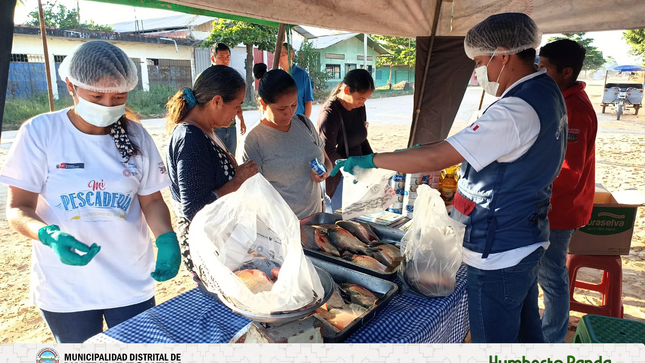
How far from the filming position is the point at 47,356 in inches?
49.4

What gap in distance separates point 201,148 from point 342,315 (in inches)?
40.0

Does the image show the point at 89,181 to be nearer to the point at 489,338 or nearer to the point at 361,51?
the point at 489,338

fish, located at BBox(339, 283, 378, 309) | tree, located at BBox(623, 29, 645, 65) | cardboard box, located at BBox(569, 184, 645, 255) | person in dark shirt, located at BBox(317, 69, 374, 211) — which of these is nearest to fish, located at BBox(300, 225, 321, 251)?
fish, located at BBox(339, 283, 378, 309)

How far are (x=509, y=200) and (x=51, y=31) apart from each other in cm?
1715

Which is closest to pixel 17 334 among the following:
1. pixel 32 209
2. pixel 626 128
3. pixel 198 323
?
pixel 32 209

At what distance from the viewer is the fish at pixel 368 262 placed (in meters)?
1.83

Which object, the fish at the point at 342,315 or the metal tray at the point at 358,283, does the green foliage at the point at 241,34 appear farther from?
the fish at the point at 342,315

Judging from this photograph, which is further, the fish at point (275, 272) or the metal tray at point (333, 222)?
the metal tray at point (333, 222)

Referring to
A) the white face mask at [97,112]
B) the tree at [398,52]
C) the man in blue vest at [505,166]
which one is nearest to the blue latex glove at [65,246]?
the white face mask at [97,112]

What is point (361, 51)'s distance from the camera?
106ft

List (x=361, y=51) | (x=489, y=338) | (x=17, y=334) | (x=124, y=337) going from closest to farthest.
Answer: (x=124, y=337)
(x=489, y=338)
(x=17, y=334)
(x=361, y=51)

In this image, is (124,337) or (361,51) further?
(361,51)

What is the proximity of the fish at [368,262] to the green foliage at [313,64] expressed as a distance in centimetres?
2236

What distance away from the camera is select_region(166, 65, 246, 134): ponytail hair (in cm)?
197
